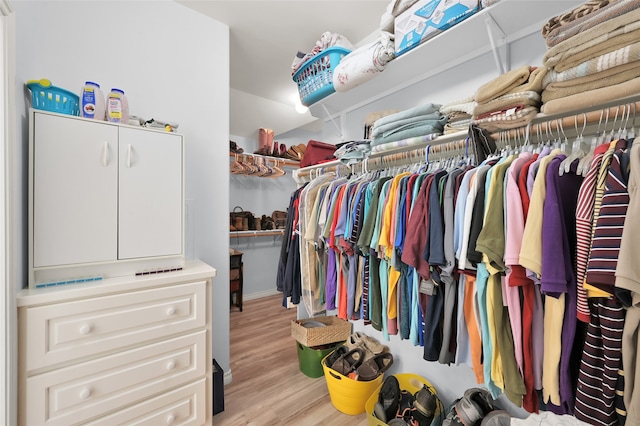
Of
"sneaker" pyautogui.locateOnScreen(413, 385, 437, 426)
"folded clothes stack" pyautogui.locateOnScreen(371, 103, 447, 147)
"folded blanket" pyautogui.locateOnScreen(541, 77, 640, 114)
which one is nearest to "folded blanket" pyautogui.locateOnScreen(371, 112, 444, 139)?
"folded clothes stack" pyautogui.locateOnScreen(371, 103, 447, 147)

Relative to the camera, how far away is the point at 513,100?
1037 millimetres

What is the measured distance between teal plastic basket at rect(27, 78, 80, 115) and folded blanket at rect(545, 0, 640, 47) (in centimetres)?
202

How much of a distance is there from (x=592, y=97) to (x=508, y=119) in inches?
9.0

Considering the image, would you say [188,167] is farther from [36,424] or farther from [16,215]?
[36,424]

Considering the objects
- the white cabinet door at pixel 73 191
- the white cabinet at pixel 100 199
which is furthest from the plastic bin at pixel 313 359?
the white cabinet door at pixel 73 191

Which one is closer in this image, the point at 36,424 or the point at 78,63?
the point at 36,424

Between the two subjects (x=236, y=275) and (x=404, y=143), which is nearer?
(x=404, y=143)

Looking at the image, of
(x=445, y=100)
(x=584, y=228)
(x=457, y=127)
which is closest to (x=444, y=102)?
(x=445, y=100)

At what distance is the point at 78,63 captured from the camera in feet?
5.22

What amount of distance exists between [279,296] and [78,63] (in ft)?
11.6

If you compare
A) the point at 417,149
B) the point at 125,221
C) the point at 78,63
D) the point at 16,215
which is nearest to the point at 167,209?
the point at 125,221

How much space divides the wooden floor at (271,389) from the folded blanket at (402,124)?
168cm

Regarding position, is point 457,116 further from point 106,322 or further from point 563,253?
point 106,322

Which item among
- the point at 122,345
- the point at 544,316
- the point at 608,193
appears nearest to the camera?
the point at 608,193
